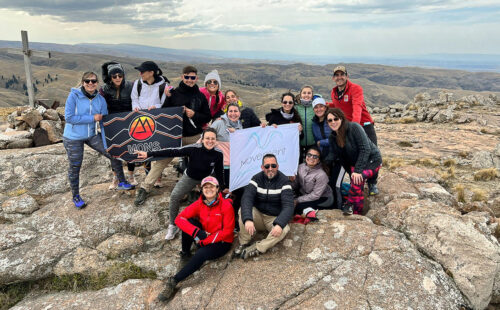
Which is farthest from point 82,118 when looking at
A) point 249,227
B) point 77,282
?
point 249,227

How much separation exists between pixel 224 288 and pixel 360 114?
5943mm

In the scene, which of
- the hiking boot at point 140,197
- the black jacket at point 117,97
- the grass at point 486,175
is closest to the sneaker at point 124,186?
the hiking boot at point 140,197

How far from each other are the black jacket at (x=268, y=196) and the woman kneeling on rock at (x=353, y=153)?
1.90 m

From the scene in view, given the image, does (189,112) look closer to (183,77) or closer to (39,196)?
(183,77)

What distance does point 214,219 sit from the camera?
6.79 meters

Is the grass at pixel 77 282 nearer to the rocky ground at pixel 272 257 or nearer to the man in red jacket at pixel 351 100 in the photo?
the rocky ground at pixel 272 257

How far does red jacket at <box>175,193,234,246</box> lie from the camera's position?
264 inches

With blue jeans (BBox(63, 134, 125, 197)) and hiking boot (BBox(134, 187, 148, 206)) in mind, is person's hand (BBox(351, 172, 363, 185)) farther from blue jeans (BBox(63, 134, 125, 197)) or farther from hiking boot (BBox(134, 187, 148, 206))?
blue jeans (BBox(63, 134, 125, 197))

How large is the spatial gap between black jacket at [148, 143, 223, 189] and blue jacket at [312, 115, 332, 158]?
2.89m

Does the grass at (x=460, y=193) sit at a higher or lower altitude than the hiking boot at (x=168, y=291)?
higher

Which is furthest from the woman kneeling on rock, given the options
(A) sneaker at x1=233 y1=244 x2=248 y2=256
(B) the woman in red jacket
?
(B) the woman in red jacket

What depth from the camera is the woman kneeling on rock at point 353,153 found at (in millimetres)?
7469

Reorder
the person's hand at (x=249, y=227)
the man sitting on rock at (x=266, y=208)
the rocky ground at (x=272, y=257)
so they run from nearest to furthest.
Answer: the rocky ground at (x=272, y=257) < the person's hand at (x=249, y=227) < the man sitting on rock at (x=266, y=208)

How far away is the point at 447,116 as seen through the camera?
28000 millimetres
